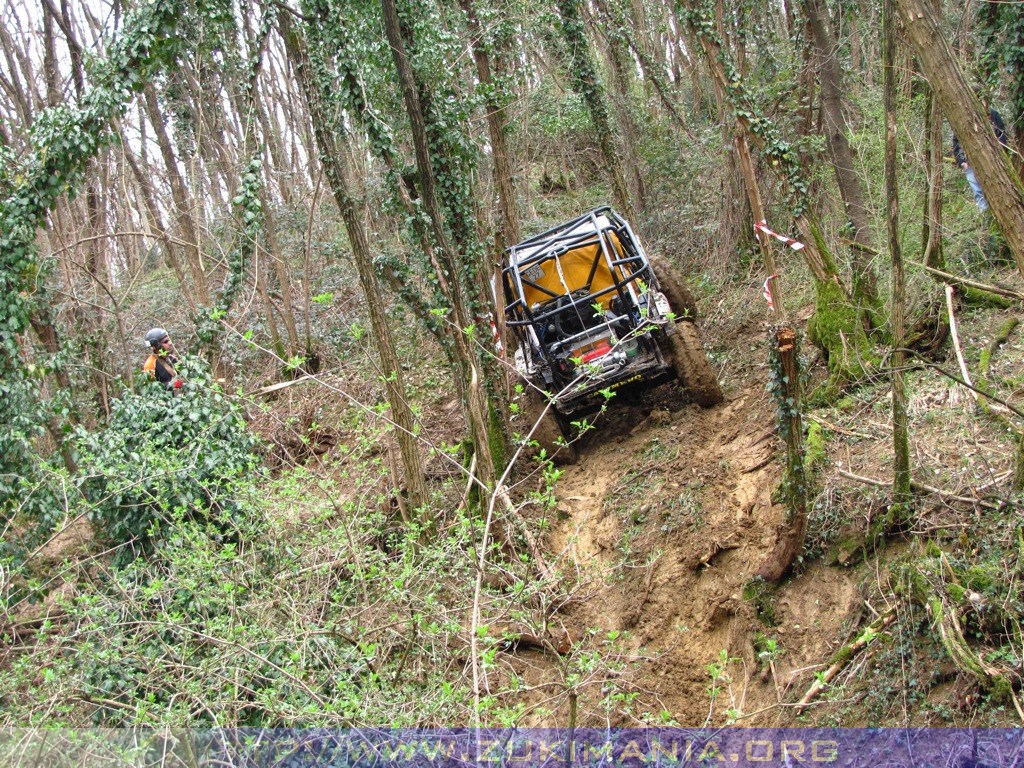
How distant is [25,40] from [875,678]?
17.7 meters

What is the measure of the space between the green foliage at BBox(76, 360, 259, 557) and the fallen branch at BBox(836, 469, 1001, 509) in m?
4.58

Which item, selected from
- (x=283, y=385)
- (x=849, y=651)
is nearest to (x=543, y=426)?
(x=283, y=385)

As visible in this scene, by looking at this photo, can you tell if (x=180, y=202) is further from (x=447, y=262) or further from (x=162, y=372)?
(x=447, y=262)

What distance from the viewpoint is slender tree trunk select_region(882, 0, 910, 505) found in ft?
15.9

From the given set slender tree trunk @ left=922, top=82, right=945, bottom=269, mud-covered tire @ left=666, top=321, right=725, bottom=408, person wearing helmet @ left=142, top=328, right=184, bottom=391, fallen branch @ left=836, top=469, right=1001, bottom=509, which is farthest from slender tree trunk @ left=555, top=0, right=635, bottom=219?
fallen branch @ left=836, top=469, right=1001, bottom=509

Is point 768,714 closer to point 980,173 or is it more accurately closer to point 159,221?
point 980,173

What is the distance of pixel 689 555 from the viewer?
639 centimetres

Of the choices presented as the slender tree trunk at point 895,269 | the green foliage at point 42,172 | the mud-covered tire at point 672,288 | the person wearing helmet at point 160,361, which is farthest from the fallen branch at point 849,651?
the green foliage at point 42,172

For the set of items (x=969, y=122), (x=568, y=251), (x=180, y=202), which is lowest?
(x=568, y=251)

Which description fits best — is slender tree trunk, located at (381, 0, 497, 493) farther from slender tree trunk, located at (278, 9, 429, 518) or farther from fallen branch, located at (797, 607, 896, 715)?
fallen branch, located at (797, 607, 896, 715)

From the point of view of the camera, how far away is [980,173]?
3.91 metres

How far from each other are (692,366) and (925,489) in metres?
3.22

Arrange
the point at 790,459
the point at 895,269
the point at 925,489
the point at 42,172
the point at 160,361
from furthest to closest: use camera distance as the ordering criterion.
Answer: the point at 160,361 → the point at 42,172 → the point at 790,459 → the point at 925,489 → the point at 895,269

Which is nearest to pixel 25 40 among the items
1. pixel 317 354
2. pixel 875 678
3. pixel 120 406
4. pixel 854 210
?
pixel 317 354
